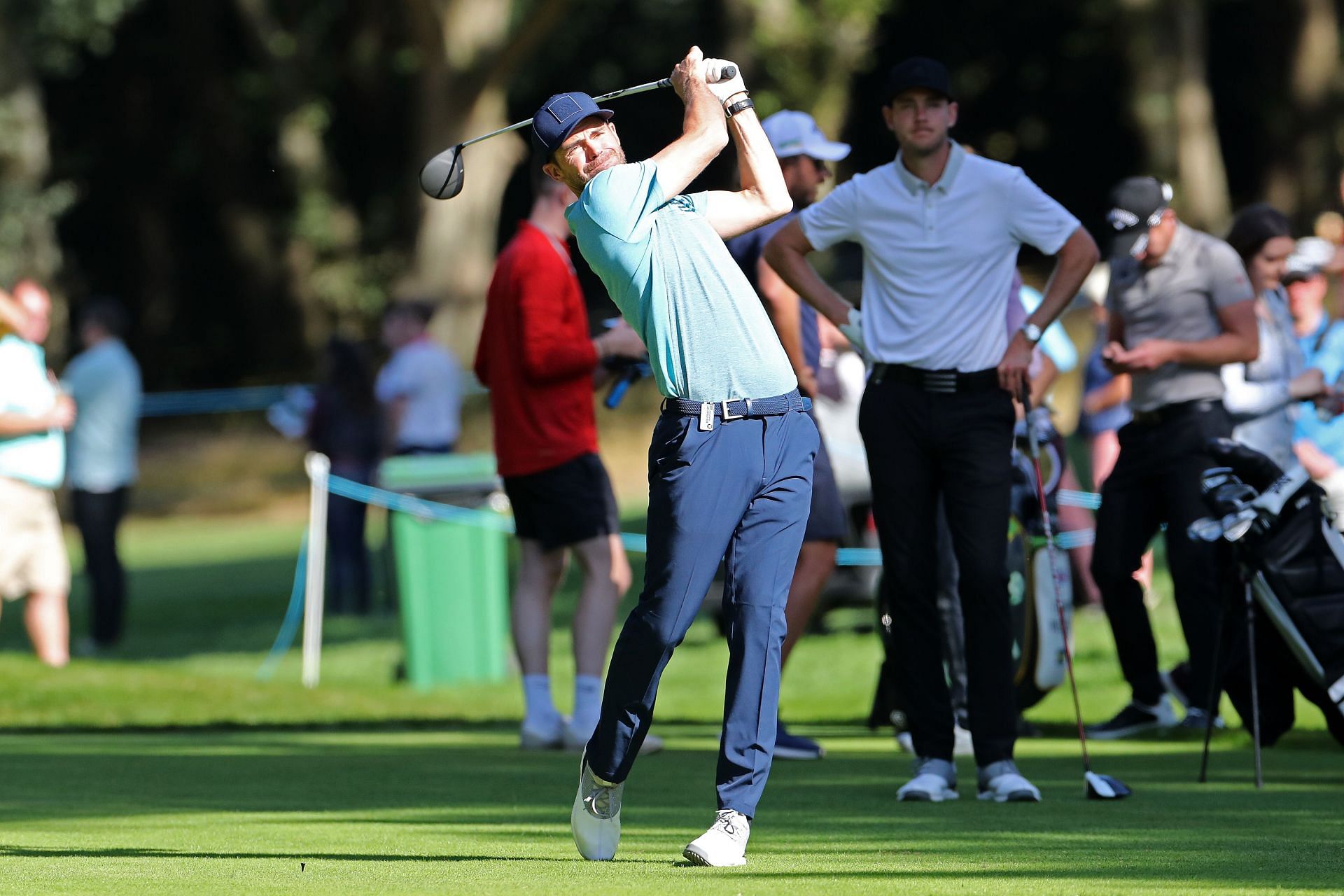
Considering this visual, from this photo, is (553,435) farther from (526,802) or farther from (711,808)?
(711,808)

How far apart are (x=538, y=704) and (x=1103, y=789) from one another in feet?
9.50

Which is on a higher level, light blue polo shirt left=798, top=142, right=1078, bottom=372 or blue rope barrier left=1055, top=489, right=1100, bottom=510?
light blue polo shirt left=798, top=142, right=1078, bottom=372

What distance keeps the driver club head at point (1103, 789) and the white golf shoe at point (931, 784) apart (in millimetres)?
460

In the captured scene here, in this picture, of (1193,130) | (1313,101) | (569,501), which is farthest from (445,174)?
(1313,101)

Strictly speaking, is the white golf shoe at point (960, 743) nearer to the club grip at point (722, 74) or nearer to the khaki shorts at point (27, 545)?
the club grip at point (722, 74)

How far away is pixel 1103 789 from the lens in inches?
265

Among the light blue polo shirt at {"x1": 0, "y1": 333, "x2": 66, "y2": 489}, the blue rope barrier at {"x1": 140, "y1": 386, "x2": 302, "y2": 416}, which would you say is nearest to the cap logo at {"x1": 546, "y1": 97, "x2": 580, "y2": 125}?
the light blue polo shirt at {"x1": 0, "y1": 333, "x2": 66, "y2": 489}

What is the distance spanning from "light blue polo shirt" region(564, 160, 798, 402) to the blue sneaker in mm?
2898

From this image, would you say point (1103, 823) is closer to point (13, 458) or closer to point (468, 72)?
point (13, 458)

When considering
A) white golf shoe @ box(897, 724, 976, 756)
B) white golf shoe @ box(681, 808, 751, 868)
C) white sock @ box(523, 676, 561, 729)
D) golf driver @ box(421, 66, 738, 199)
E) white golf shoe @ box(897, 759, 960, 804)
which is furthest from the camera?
white sock @ box(523, 676, 561, 729)

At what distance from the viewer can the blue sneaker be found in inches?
327

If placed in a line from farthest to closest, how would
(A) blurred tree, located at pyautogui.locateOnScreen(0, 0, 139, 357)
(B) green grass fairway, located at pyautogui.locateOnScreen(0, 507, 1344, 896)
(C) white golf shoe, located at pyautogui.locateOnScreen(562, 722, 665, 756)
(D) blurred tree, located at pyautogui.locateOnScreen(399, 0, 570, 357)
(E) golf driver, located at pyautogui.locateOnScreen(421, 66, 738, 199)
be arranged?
(A) blurred tree, located at pyautogui.locateOnScreen(0, 0, 139, 357)
(D) blurred tree, located at pyautogui.locateOnScreen(399, 0, 570, 357)
(C) white golf shoe, located at pyautogui.locateOnScreen(562, 722, 665, 756)
(E) golf driver, located at pyautogui.locateOnScreen(421, 66, 738, 199)
(B) green grass fairway, located at pyautogui.locateOnScreen(0, 507, 1344, 896)

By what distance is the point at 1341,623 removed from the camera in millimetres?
7320

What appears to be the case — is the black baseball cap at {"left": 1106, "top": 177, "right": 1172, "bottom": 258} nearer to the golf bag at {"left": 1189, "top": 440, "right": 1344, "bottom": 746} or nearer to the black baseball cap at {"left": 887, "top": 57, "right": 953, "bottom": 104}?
the golf bag at {"left": 1189, "top": 440, "right": 1344, "bottom": 746}
